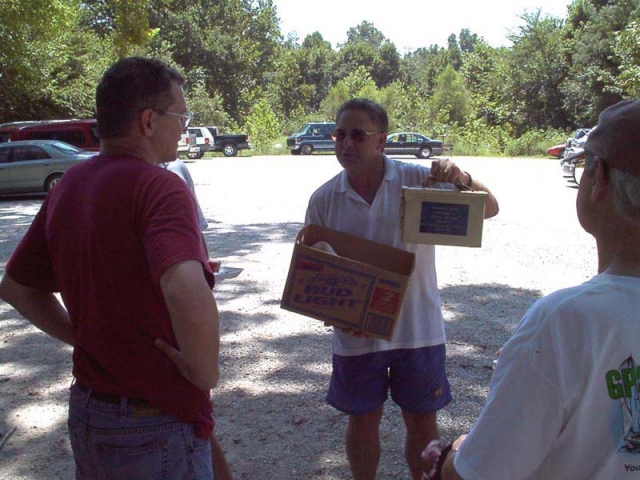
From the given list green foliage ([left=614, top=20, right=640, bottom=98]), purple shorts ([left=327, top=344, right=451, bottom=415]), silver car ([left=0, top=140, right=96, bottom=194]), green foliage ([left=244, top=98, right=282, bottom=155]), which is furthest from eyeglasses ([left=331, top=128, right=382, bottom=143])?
green foliage ([left=244, top=98, right=282, bottom=155])

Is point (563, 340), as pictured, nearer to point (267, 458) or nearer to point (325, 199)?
point (325, 199)

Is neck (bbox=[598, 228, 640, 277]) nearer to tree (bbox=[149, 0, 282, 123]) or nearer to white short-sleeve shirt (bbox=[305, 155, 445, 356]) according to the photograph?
white short-sleeve shirt (bbox=[305, 155, 445, 356])

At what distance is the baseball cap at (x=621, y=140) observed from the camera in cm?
131

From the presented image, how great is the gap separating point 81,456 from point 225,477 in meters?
0.84

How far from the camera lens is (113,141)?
1945 millimetres

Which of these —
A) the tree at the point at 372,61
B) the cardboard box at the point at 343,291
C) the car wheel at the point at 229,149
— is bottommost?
the car wheel at the point at 229,149

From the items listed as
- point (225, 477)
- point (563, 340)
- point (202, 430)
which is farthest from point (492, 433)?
point (225, 477)

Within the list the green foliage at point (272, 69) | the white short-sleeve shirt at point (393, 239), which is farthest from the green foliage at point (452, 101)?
the white short-sleeve shirt at point (393, 239)

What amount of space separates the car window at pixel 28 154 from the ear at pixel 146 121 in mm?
16874

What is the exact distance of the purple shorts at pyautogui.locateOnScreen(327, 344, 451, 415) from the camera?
126 inches

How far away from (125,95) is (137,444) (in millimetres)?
940

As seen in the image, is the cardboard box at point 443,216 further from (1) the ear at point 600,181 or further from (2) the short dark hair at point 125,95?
(1) the ear at point 600,181

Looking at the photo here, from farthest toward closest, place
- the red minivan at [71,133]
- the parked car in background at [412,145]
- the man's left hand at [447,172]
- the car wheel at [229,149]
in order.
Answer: the car wheel at [229,149]
the parked car in background at [412,145]
the red minivan at [71,133]
the man's left hand at [447,172]

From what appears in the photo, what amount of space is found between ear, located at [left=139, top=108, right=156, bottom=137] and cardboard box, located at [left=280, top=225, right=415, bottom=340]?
104cm
